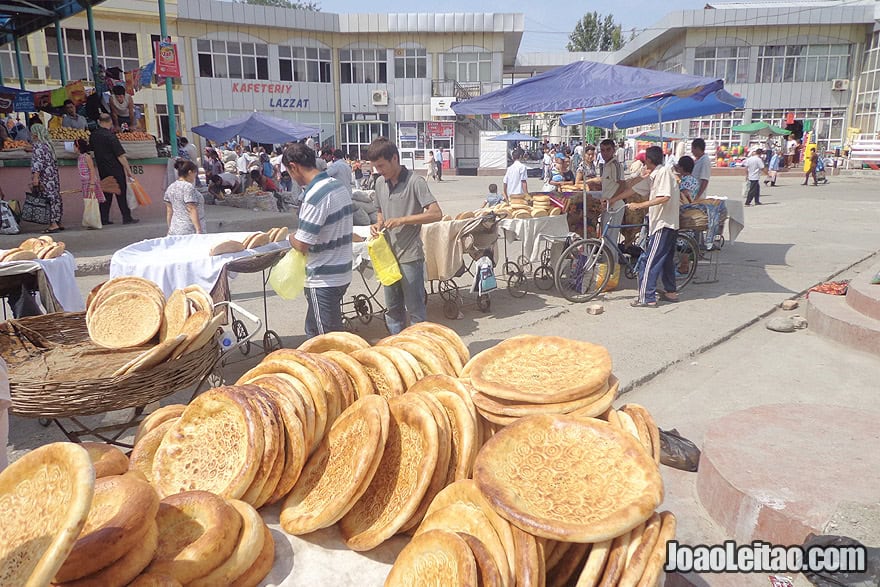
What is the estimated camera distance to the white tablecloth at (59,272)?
443cm

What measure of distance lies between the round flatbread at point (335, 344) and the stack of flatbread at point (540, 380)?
57 centimetres

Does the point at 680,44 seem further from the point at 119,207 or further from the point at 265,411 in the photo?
the point at 265,411

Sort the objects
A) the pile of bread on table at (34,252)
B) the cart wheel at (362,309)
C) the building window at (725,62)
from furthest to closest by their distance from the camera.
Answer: the building window at (725,62) → the cart wheel at (362,309) → the pile of bread on table at (34,252)

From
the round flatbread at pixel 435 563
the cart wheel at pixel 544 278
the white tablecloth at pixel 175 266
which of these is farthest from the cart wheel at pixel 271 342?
the round flatbread at pixel 435 563

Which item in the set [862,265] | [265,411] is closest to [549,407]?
[265,411]

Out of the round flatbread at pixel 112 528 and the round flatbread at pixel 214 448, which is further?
the round flatbread at pixel 214 448

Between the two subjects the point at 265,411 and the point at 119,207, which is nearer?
the point at 265,411

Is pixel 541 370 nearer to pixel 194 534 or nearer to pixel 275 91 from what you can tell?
pixel 194 534

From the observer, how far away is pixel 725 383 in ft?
15.5

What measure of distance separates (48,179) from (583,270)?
8.80 metres

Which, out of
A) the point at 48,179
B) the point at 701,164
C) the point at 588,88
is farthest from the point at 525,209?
the point at 48,179

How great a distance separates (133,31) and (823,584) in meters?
33.9

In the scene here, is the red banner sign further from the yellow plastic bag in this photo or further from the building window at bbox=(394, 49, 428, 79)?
the building window at bbox=(394, 49, 428, 79)

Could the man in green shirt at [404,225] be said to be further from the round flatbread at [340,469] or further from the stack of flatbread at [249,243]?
the round flatbread at [340,469]
